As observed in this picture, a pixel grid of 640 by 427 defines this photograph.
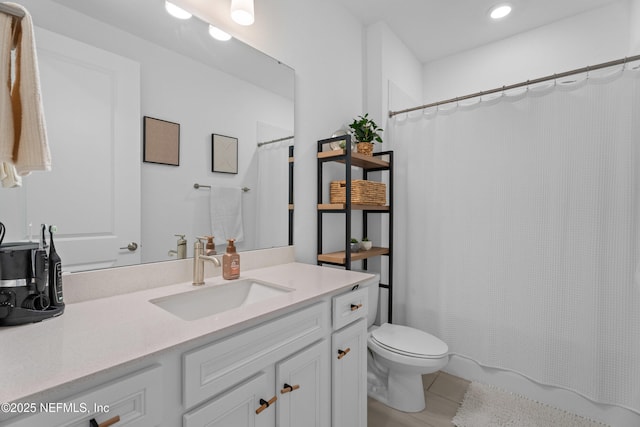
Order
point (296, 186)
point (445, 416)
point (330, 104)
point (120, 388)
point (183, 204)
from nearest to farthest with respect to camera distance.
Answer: point (120, 388), point (183, 204), point (445, 416), point (296, 186), point (330, 104)

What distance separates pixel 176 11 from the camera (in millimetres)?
1251

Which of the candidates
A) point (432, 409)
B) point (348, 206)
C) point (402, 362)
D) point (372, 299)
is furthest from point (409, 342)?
point (348, 206)

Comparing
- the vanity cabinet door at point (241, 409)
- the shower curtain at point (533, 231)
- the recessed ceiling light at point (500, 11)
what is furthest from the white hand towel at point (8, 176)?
the recessed ceiling light at point (500, 11)

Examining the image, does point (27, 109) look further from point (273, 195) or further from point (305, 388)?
point (305, 388)

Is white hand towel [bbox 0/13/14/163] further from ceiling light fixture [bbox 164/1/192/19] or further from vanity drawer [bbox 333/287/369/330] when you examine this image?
vanity drawer [bbox 333/287/369/330]

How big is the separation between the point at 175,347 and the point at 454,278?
191cm

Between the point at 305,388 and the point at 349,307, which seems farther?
the point at 349,307

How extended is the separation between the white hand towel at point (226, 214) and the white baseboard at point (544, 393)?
5.97 ft

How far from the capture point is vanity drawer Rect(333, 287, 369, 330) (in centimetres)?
121

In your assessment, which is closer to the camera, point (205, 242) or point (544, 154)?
point (205, 242)

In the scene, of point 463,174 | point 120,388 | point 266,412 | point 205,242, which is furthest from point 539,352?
point 120,388

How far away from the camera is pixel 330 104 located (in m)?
2.04

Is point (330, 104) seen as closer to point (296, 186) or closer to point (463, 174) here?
point (296, 186)

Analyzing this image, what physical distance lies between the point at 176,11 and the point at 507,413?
8.87ft
